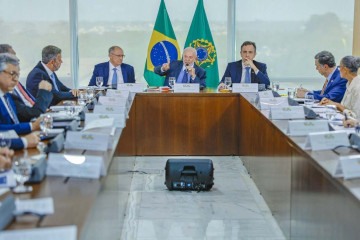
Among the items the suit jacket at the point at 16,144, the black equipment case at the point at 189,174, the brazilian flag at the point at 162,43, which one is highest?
the brazilian flag at the point at 162,43

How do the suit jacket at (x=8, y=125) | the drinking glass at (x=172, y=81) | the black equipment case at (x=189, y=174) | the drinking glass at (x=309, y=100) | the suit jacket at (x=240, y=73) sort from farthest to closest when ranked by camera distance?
the suit jacket at (x=240, y=73) < the drinking glass at (x=172, y=81) < the drinking glass at (x=309, y=100) < the black equipment case at (x=189, y=174) < the suit jacket at (x=8, y=125)

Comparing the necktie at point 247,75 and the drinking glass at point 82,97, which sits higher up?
the necktie at point 247,75

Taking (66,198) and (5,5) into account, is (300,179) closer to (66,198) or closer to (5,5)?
(66,198)

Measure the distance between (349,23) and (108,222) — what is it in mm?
6815

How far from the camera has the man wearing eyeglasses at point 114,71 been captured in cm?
725

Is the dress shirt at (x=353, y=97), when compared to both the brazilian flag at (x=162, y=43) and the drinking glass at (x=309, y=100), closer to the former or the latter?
the drinking glass at (x=309, y=100)

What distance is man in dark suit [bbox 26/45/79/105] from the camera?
624 cm

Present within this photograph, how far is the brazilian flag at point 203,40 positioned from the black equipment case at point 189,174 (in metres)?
3.66

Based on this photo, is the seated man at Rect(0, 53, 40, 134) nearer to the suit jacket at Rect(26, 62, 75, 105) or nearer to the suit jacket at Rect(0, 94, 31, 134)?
the suit jacket at Rect(0, 94, 31, 134)

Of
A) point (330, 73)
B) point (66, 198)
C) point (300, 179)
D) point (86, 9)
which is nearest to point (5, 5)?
point (86, 9)

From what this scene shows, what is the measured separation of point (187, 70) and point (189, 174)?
212cm

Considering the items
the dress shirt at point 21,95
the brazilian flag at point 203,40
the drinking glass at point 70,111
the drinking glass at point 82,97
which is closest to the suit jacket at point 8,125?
the drinking glass at point 70,111

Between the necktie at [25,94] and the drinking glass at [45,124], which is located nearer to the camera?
the drinking glass at [45,124]

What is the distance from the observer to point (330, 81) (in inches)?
251
